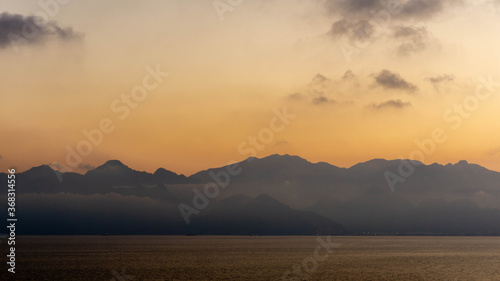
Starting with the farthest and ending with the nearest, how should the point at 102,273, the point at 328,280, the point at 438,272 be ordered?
the point at 438,272
the point at 102,273
the point at 328,280

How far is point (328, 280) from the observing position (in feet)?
Result: 468

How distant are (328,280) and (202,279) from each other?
3408 centimetres

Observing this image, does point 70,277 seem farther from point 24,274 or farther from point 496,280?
point 496,280

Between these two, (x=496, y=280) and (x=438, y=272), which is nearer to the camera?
(x=496, y=280)

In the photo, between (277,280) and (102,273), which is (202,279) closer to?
(277,280)

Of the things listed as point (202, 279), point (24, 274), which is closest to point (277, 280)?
point (202, 279)

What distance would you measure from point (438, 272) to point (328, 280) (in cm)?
5427

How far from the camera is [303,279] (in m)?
144

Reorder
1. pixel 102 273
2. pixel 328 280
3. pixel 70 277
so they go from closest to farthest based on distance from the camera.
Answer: pixel 328 280 < pixel 70 277 < pixel 102 273

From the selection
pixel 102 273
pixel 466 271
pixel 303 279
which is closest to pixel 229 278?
pixel 303 279

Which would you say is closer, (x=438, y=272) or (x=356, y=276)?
(x=356, y=276)

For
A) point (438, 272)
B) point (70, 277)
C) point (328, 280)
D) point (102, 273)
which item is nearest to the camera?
point (328, 280)

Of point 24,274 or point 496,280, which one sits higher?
point 24,274

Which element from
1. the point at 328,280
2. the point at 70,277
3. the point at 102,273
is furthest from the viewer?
the point at 102,273
